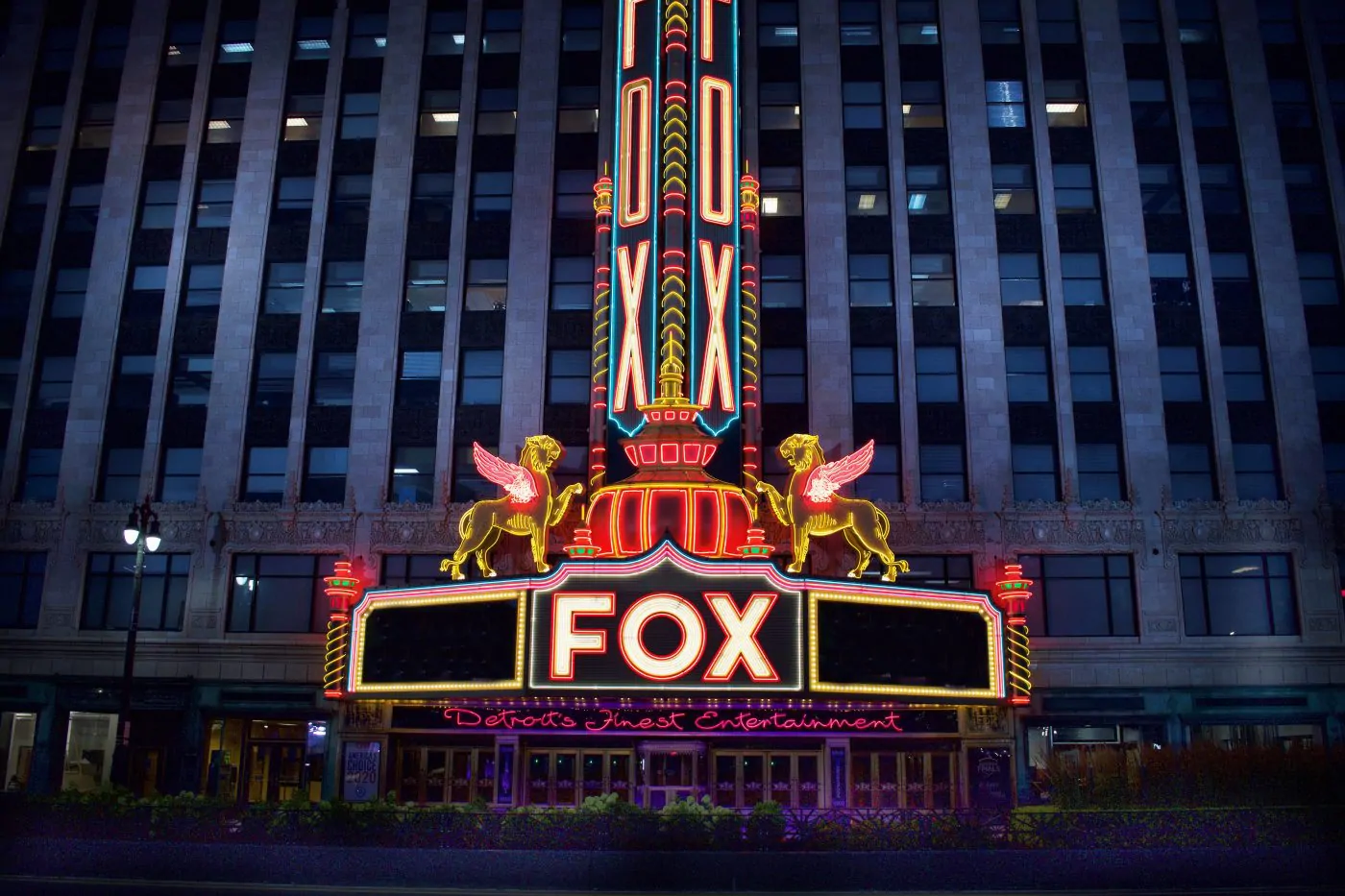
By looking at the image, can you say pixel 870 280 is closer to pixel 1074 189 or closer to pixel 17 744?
pixel 1074 189

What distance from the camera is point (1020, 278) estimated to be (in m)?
38.3

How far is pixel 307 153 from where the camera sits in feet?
134

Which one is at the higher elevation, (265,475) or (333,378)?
(333,378)

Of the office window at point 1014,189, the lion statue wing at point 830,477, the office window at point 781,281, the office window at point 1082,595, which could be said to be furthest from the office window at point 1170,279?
the lion statue wing at point 830,477

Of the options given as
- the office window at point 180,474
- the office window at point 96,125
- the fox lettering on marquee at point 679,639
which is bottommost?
the fox lettering on marquee at point 679,639

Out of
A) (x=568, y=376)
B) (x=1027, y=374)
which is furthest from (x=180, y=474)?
(x=1027, y=374)

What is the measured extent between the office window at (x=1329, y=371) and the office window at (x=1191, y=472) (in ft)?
14.7

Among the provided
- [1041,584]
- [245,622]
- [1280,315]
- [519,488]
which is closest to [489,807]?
[519,488]

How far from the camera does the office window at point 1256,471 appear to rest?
35875 millimetres

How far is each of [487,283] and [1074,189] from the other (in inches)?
814

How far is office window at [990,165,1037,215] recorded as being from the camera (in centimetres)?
3906

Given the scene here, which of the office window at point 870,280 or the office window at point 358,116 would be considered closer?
the office window at point 870,280

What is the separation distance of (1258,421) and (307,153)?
34.1 metres

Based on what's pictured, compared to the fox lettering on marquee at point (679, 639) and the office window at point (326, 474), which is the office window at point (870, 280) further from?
the office window at point (326, 474)
